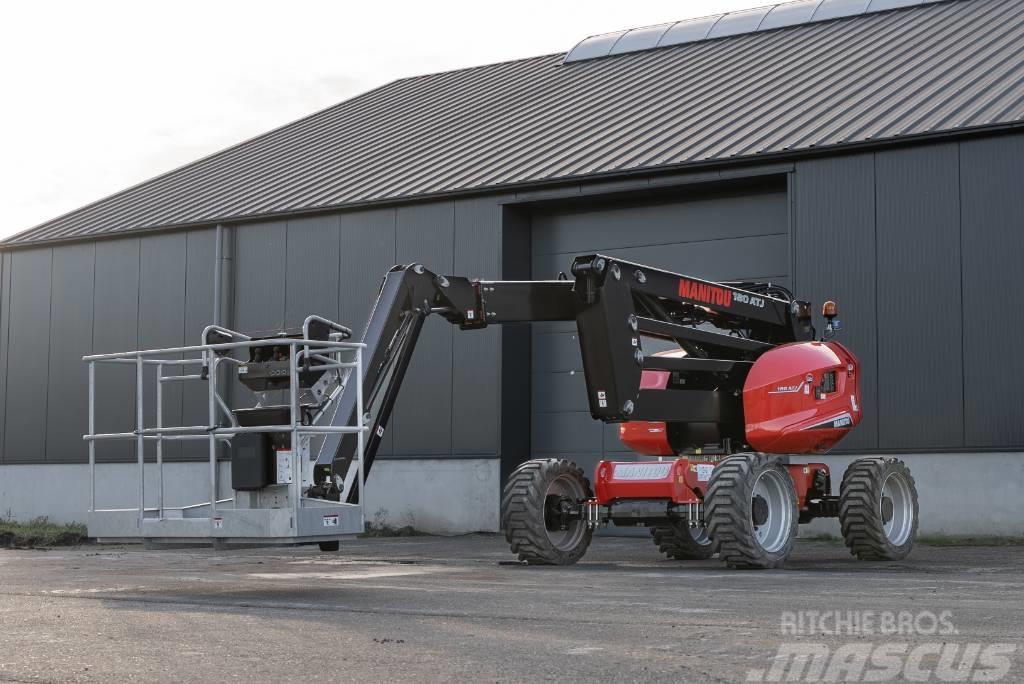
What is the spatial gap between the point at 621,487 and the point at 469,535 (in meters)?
9.26

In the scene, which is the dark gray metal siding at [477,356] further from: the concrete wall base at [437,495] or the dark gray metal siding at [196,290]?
the dark gray metal siding at [196,290]

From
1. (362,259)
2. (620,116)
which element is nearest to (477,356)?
(362,259)

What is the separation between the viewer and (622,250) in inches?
936

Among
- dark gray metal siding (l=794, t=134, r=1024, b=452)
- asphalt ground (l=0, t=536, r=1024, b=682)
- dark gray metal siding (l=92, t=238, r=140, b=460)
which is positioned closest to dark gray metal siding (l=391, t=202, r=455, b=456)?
dark gray metal siding (l=92, t=238, r=140, b=460)

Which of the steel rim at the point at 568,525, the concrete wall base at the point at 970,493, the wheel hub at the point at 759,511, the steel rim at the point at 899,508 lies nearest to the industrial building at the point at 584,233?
the concrete wall base at the point at 970,493

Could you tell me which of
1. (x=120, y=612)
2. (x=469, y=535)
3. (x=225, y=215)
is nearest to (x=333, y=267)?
(x=225, y=215)

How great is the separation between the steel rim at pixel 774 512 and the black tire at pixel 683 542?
1.78 metres

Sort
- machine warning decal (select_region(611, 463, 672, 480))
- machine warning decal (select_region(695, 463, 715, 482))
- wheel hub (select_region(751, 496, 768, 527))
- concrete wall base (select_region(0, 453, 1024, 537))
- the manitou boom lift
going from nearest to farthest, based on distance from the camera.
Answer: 1. the manitou boom lift
2. wheel hub (select_region(751, 496, 768, 527))
3. machine warning decal (select_region(611, 463, 672, 480))
4. machine warning decal (select_region(695, 463, 715, 482))
5. concrete wall base (select_region(0, 453, 1024, 537))

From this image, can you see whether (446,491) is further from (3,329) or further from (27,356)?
(3,329)

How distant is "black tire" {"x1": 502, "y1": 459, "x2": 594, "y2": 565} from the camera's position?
14031 mm

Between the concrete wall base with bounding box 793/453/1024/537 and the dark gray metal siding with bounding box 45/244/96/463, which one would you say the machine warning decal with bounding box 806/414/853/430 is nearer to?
the concrete wall base with bounding box 793/453/1024/537

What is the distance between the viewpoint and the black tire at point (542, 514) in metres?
14.0

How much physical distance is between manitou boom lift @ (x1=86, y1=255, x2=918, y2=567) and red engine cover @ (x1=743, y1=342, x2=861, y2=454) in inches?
0.7

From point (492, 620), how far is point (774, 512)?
19.9 ft
